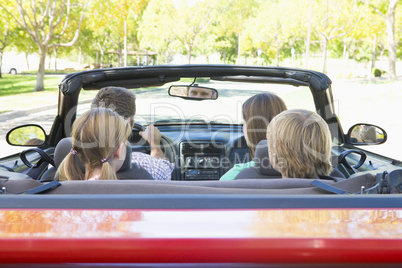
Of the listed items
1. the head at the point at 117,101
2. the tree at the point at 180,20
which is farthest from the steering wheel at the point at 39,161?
the tree at the point at 180,20

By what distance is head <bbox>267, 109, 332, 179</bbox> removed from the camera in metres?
2.19

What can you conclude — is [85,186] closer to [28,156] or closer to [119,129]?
[119,129]

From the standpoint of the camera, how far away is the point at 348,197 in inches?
53.7

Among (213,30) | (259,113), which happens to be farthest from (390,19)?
(259,113)

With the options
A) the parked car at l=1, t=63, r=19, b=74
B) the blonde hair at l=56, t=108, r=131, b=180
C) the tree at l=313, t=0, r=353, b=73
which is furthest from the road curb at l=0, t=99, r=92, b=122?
the parked car at l=1, t=63, r=19, b=74

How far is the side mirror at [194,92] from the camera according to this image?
153 inches

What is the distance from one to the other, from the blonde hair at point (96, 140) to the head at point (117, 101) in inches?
33.2

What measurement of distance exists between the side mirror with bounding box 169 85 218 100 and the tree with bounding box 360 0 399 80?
2749 centimetres

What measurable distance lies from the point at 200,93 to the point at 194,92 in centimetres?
5

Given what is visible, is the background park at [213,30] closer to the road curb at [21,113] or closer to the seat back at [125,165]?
the road curb at [21,113]

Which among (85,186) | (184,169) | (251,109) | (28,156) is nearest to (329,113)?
(251,109)

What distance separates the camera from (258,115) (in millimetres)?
3121

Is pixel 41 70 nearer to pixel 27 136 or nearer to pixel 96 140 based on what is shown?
pixel 27 136

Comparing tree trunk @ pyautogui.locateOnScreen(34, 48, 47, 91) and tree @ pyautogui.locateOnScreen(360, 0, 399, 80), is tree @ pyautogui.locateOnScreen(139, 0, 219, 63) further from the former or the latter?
tree trunk @ pyautogui.locateOnScreen(34, 48, 47, 91)
